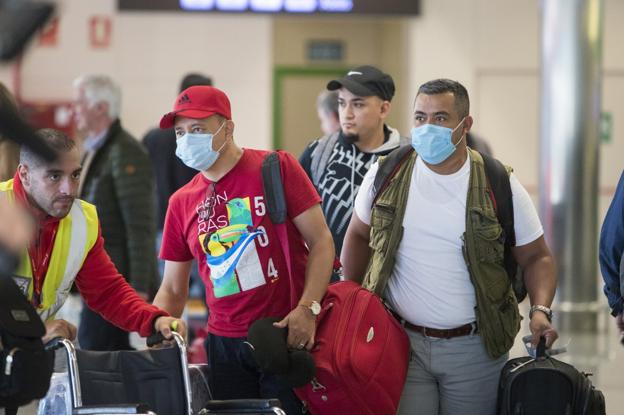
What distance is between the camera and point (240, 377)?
342 cm

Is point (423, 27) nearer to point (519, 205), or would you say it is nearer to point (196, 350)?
point (196, 350)

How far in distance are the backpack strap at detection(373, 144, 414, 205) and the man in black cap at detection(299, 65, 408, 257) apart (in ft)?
2.38

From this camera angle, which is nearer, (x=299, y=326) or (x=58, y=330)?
(x=58, y=330)

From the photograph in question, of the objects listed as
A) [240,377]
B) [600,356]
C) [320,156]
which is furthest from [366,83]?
[600,356]

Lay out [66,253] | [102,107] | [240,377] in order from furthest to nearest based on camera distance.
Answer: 1. [102,107]
2. [240,377]
3. [66,253]

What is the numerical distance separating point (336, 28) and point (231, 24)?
7.71ft

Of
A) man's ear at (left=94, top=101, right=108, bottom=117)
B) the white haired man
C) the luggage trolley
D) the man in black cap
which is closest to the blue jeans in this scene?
the luggage trolley

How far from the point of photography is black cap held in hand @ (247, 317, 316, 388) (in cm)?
313

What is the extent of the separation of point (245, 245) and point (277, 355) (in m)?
0.40

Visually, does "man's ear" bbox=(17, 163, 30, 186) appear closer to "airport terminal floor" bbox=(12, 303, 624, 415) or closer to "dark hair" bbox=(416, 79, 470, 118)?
"dark hair" bbox=(416, 79, 470, 118)

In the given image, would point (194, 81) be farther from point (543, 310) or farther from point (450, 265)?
point (543, 310)

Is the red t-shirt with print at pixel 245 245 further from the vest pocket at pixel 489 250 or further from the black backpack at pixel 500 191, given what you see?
the vest pocket at pixel 489 250

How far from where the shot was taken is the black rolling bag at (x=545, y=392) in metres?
3.26

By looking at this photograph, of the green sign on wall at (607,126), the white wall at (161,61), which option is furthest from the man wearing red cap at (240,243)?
the green sign on wall at (607,126)
